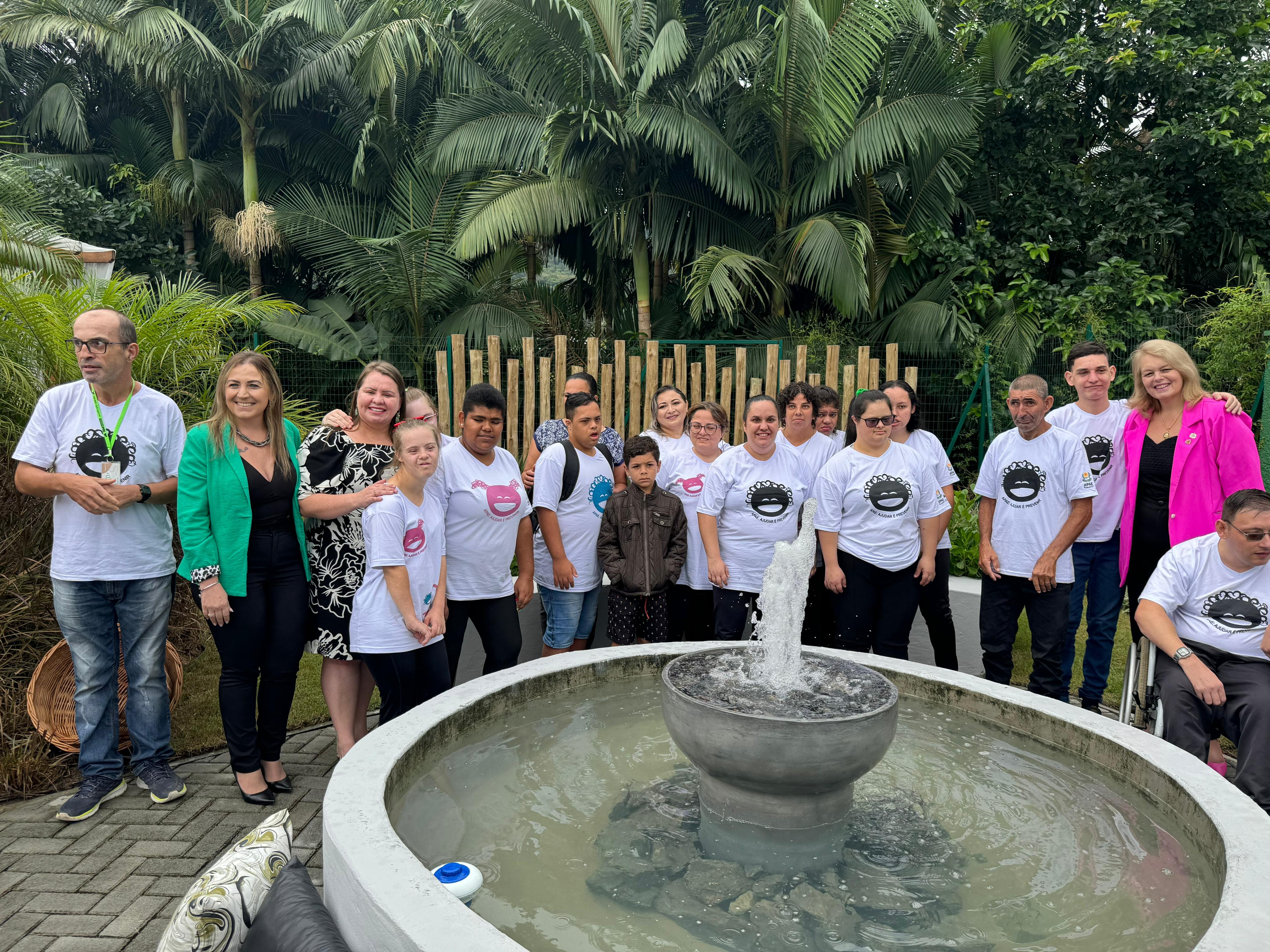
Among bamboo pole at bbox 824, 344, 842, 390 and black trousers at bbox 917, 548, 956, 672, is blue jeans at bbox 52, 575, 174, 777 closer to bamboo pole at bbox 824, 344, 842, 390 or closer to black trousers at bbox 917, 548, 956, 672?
black trousers at bbox 917, 548, 956, 672

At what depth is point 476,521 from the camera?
15.3ft

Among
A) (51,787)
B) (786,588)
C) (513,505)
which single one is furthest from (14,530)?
(786,588)

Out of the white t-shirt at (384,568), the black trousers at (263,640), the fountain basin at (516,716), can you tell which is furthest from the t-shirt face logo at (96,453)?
the fountain basin at (516,716)

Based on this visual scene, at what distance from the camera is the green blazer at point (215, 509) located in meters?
4.08

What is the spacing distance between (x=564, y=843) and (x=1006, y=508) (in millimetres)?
3161

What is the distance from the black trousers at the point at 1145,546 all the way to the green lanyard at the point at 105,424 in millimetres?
4947

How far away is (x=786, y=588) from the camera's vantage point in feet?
13.4

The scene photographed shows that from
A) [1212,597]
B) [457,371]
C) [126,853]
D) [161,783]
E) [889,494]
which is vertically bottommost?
[126,853]

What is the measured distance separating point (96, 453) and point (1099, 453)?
513 centimetres

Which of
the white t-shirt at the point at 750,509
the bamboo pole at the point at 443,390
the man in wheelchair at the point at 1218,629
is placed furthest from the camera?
the bamboo pole at the point at 443,390

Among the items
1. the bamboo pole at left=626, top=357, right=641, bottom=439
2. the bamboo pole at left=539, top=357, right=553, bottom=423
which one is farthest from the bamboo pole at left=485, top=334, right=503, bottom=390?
the bamboo pole at left=626, top=357, right=641, bottom=439

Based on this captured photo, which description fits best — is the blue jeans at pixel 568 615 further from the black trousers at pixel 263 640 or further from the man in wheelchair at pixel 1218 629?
the man in wheelchair at pixel 1218 629

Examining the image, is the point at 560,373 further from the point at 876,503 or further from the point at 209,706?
the point at 876,503

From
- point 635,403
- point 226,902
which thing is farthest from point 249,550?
point 635,403
